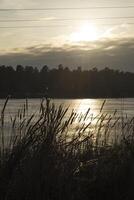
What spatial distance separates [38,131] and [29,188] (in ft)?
2.84

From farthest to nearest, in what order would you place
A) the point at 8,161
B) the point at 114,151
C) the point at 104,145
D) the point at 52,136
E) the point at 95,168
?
the point at 104,145
the point at 114,151
the point at 95,168
the point at 52,136
the point at 8,161

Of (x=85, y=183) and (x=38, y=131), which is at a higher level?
(x=38, y=131)

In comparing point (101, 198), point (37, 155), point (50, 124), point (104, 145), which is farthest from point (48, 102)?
point (104, 145)

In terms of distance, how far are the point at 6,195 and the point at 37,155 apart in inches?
23.8

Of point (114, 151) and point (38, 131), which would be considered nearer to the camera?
point (38, 131)

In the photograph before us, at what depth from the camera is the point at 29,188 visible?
4.90m

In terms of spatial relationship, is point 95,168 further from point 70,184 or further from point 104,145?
point 104,145

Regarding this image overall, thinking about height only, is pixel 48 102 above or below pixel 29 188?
above

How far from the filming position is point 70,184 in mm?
5164

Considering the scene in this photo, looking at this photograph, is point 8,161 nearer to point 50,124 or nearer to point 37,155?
point 37,155

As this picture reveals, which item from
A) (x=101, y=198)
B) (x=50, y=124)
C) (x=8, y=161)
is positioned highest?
(x=50, y=124)

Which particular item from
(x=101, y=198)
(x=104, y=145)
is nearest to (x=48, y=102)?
(x=101, y=198)

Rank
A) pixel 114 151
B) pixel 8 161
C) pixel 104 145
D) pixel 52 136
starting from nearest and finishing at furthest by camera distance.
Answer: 1. pixel 8 161
2. pixel 52 136
3. pixel 114 151
4. pixel 104 145

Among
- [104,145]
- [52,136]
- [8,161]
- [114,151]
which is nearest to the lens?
[8,161]
